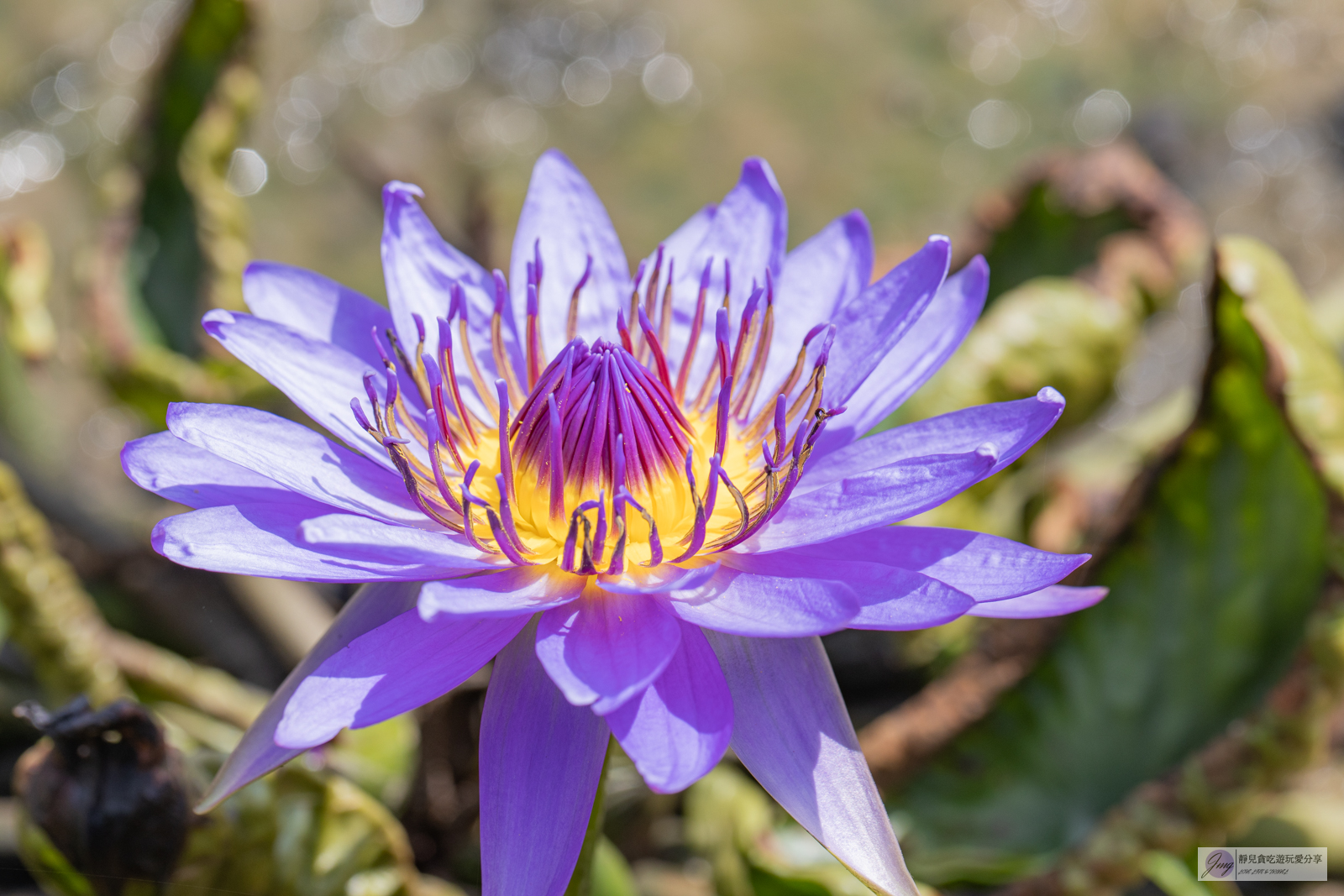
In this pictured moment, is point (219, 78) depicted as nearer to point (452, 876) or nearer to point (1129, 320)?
point (452, 876)

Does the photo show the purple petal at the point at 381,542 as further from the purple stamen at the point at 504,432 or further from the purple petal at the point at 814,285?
the purple petal at the point at 814,285

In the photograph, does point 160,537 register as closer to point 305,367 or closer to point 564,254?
point 305,367

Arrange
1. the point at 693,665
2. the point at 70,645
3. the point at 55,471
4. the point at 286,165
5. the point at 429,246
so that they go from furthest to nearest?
1. the point at 286,165
2. the point at 55,471
3. the point at 70,645
4. the point at 429,246
5. the point at 693,665

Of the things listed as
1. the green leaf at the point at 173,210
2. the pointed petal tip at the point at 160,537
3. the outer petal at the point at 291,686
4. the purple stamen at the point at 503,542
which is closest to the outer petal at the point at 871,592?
the purple stamen at the point at 503,542

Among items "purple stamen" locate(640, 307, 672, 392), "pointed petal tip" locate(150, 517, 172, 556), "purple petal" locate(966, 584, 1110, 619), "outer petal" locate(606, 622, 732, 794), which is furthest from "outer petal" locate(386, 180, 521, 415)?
"purple petal" locate(966, 584, 1110, 619)

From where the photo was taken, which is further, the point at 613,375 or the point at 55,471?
the point at 55,471

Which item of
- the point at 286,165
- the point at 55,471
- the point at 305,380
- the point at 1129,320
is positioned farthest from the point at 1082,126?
the point at 55,471

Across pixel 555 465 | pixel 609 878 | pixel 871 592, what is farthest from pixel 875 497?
pixel 609 878
